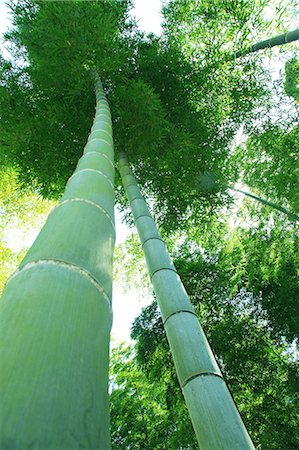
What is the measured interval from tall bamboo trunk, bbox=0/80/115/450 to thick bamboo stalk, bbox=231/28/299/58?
4.07m

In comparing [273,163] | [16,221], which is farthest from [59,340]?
[16,221]

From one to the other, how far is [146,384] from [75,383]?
7958mm

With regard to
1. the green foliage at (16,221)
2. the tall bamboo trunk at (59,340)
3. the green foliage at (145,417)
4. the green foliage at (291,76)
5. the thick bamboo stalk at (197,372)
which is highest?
the green foliage at (16,221)

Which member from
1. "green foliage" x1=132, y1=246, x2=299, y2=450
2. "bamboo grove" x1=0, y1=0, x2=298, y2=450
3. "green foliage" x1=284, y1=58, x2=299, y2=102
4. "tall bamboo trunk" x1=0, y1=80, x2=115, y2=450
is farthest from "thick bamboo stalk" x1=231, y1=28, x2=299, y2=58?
"tall bamboo trunk" x1=0, y1=80, x2=115, y2=450

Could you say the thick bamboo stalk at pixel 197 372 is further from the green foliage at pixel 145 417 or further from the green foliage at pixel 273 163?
the green foliage at pixel 145 417

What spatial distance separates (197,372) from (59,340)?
94cm

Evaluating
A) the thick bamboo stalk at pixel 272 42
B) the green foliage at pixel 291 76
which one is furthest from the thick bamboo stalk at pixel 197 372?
the green foliage at pixel 291 76

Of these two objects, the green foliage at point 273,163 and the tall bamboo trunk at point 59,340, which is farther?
the green foliage at point 273,163

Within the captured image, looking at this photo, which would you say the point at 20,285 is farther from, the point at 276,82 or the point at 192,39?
the point at 276,82

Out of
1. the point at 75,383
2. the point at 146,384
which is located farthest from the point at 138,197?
the point at 146,384

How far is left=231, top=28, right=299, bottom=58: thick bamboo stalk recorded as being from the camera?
374cm

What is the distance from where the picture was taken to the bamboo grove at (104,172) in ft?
1.59

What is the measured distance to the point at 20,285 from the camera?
63 centimetres

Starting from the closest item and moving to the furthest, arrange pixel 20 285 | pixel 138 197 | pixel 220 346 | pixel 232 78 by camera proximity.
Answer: pixel 20 285, pixel 138 197, pixel 232 78, pixel 220 346
